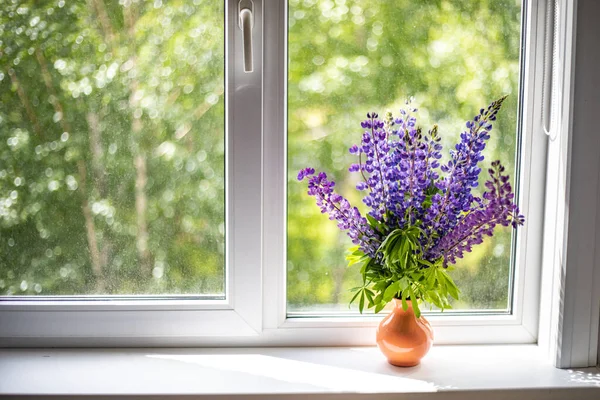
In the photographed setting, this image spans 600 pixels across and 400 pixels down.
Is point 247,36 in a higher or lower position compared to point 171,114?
higher

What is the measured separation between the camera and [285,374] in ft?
4.13

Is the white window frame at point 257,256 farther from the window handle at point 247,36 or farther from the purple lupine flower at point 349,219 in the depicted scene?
the purple lupine flower at point 349,219

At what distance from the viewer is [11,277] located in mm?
1381

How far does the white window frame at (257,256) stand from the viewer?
1.34m

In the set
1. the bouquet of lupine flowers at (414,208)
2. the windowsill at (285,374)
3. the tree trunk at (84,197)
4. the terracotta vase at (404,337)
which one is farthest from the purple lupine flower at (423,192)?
the tree trunk at (84,197)

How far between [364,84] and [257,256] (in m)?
0.46

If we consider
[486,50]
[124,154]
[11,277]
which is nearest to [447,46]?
[486,50]

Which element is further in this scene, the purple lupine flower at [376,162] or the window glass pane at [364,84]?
the window glass pane at [364,84]

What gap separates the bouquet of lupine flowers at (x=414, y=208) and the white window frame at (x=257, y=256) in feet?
0.60

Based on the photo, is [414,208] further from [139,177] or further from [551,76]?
[139,177]

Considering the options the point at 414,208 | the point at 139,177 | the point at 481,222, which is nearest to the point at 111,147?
the point at 139,177

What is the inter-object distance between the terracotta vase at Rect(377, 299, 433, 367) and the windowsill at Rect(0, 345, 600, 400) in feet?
0.10

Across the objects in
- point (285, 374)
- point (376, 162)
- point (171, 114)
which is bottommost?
point (285, 374)

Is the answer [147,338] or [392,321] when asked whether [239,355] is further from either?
[392,321]
